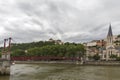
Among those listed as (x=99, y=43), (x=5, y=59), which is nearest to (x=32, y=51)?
(x=99, y=43)

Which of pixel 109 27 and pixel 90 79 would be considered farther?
pixel 109 27

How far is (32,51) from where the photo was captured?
141125mm

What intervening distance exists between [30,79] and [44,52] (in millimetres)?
90087

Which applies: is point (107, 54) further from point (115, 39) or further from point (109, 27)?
point (115, 39)

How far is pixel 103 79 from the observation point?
41.7 m

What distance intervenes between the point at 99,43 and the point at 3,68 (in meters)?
153

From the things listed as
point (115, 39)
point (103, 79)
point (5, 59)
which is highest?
point (115, 39)

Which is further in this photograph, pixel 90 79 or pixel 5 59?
pixel 5 59

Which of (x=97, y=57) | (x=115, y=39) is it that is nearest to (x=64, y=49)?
(x=97, y=57)

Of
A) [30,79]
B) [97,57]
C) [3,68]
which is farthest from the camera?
[97,57]

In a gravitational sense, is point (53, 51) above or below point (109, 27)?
below

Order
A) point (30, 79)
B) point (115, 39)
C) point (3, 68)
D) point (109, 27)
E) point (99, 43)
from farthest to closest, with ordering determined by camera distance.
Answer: point (99, 43), point (115, 39), point (109, 27), point (3, 68), point (30, 79)

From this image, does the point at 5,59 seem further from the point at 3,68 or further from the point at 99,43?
the point at 99,43

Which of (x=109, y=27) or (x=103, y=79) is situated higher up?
(x=109, y=27)
